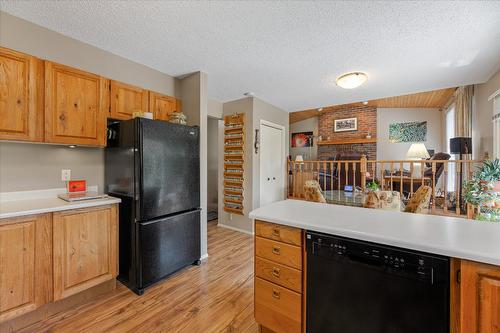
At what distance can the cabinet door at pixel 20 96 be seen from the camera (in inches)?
65.8

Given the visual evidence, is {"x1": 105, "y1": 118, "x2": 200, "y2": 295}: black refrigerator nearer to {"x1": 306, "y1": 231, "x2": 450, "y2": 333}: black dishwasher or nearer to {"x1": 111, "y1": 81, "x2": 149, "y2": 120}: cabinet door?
{"x1": 111, "y1": 81, "x2": 149, "y2": 120}: cabinet door

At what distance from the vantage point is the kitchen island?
0.88 meters

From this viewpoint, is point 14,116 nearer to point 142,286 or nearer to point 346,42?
point 142,286

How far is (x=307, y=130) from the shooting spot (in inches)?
336

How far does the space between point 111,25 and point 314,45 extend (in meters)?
1.87

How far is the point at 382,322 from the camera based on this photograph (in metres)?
1.06

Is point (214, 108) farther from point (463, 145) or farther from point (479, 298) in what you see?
point (463, 145)

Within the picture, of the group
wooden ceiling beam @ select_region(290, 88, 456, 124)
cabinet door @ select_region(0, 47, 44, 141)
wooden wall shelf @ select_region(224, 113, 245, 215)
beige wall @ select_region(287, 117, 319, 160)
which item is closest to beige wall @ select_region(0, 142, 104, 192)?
cabinet door @ select_region(0, 47, 44, 141)

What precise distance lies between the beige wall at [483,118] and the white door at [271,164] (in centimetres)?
324

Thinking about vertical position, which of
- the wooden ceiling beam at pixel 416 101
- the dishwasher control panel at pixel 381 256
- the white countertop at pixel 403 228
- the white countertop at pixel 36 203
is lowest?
the dishwasher control panel at pixel 381 256

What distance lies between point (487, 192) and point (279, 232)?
2702 millimetres

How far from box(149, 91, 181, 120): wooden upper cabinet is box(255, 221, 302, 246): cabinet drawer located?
2.00m

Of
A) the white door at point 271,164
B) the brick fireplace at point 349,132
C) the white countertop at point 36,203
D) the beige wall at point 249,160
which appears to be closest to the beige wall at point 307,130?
the brick fireplace at point 349,132

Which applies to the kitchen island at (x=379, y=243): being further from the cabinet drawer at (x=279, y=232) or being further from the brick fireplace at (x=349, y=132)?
the brick fireplace at (x=349, y=132)
